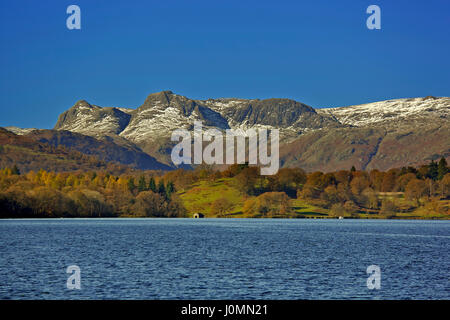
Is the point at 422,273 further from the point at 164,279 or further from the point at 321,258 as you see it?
the point at 164,279

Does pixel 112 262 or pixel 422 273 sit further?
pixel 112 262

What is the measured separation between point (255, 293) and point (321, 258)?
159ft

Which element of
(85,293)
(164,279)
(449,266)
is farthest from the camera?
(449,266)

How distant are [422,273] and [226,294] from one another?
123 feet

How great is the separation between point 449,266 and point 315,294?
43.5 metres

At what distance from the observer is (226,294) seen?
72.7 metres

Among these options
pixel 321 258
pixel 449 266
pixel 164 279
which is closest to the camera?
pixel 164 279

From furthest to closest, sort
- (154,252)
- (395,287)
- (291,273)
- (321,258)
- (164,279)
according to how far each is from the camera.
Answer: (154,252), (321,258), (291,273), (164,279), (395,287)
